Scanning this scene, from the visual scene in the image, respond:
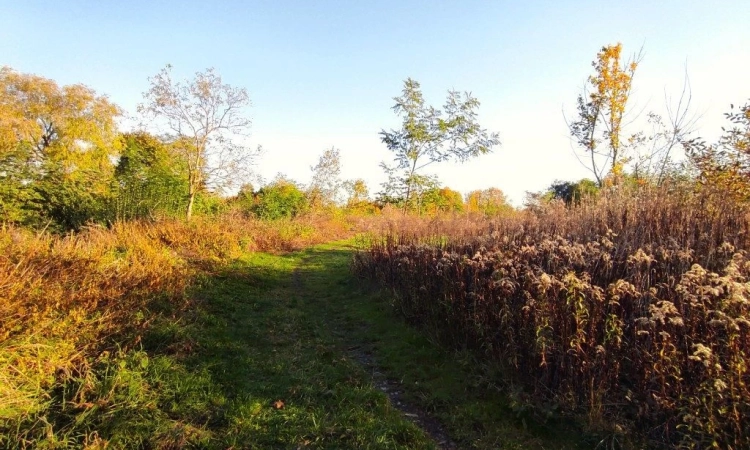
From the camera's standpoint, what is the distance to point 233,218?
15.4m

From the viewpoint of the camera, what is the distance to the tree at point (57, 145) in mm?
8836

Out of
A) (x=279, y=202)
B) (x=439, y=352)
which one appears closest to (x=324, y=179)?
(x=279, y=202)

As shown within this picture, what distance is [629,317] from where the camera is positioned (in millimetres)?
3494

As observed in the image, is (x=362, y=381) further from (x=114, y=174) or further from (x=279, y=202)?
(x=279, y=202)

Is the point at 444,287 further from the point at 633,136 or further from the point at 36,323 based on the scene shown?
the point at 633,136

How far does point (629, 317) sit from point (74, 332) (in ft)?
18.5

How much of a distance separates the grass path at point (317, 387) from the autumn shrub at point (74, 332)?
32cm

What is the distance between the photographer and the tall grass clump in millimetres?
2592

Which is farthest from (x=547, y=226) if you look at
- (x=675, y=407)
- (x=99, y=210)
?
(x=99, y=210)

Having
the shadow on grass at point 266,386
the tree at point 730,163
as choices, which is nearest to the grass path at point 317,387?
the shadow on grass at point 266,386

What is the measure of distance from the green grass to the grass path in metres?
A: 0.01

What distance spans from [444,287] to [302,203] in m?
21.0

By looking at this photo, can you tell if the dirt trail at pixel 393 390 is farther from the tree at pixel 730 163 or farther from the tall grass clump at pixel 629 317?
the tree at pixel 730 163

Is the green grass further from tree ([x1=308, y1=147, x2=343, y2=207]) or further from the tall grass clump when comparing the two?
tree ([x1=308, y1=147, x2=343, y2=207])
